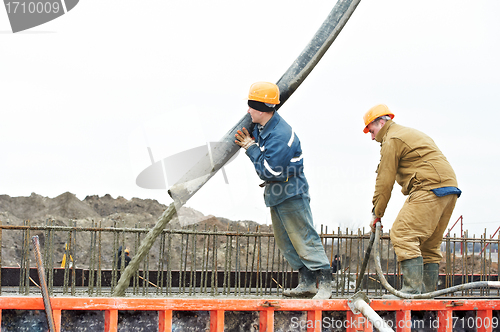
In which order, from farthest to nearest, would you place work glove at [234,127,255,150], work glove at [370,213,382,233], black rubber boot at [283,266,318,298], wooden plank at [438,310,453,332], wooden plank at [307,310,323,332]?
Result: work glove at [370,213,382,233] → black rubber boot at [283,266,318,298] → work glove at [234,127,255,150] → wooden plank at [438,310,453,332] → wooden plank at [307,310,323,332]

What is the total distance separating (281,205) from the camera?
427cm

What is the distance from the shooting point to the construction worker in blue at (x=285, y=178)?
4.00 m

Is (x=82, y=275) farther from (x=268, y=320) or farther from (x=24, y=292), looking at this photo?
(x=268, y=320)

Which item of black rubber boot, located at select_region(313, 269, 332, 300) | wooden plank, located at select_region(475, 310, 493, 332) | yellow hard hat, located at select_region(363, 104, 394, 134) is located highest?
yellow hard hat, located at select_region(363, 104, 394, 134)

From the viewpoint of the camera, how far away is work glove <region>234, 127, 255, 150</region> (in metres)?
4.19

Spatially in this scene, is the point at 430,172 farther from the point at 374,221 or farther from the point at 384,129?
the point at 374,221

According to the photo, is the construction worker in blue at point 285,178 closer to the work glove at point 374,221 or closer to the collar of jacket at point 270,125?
the collar of jacket at point 270,125

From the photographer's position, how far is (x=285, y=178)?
4102 millimetres

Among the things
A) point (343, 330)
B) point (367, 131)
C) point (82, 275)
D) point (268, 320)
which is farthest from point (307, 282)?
point (82, 275)

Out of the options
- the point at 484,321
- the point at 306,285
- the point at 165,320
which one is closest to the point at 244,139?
the point at 306,285

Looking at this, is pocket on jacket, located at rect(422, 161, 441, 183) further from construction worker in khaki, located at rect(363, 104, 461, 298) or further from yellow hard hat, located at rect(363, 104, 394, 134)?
yellow hard hat, located at rect(363, 104, 394, 134)

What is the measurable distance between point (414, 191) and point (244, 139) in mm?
1605

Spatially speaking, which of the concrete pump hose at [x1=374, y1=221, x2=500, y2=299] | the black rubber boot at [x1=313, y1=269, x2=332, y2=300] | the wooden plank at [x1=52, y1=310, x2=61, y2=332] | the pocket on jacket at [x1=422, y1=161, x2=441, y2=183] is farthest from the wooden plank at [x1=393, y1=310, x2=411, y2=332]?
the wooden plank at [x1=52, y1=310, x2=61, y2=332]

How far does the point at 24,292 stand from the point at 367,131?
4771mm
